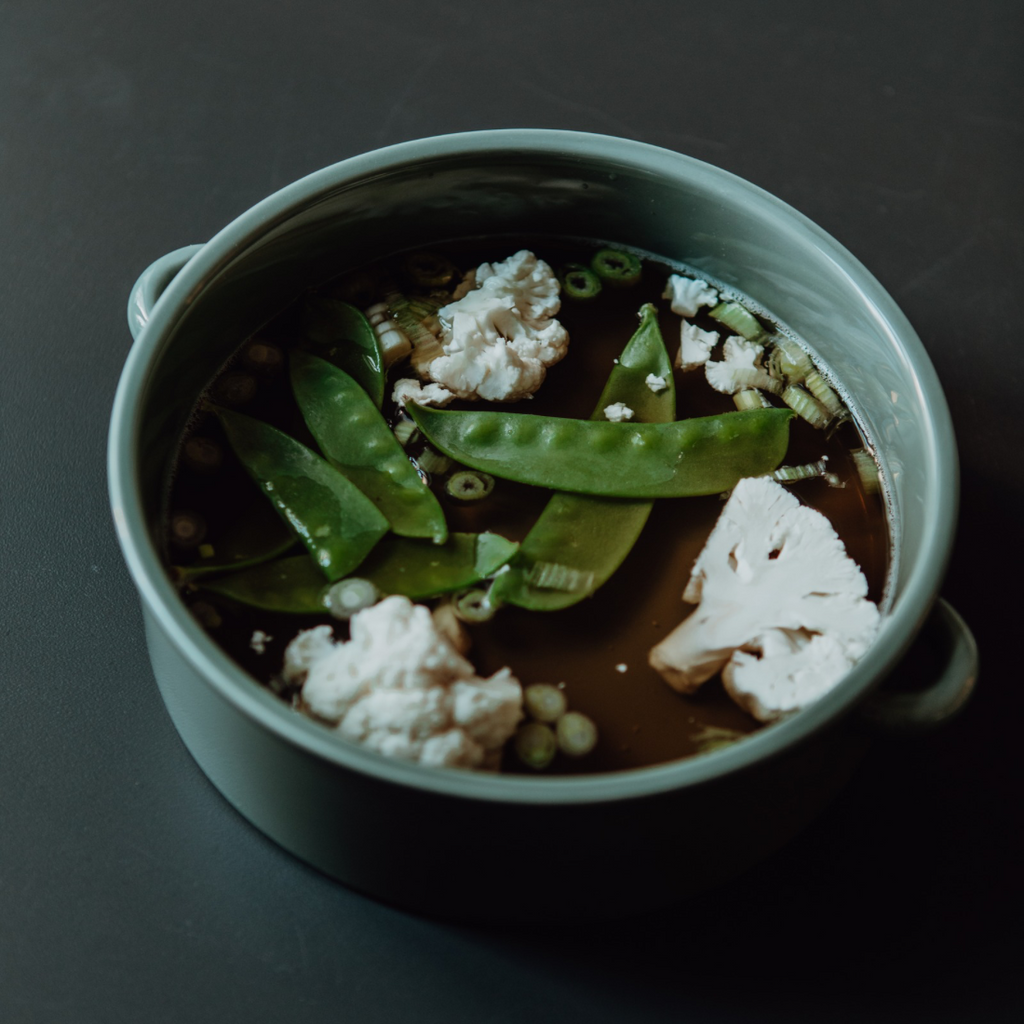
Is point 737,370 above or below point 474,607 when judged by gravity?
above

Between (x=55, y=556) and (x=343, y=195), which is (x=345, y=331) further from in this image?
(x=55, y=556)

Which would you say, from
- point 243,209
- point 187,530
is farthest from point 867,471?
point 243,209

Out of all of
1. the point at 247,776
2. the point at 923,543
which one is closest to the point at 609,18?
the point at 923,543

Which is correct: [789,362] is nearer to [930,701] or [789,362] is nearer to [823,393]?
[823,393]

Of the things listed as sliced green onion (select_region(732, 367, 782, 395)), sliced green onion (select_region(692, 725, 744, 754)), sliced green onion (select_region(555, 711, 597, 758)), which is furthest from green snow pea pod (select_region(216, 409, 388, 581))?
sliced green onion (select_region(732, 367, 782, 395))

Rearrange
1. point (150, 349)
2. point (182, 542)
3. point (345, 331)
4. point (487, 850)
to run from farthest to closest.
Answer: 1. point (345, 331)
2. point (182, 542)
3. point (150, 349)
4. point (487, 850)
